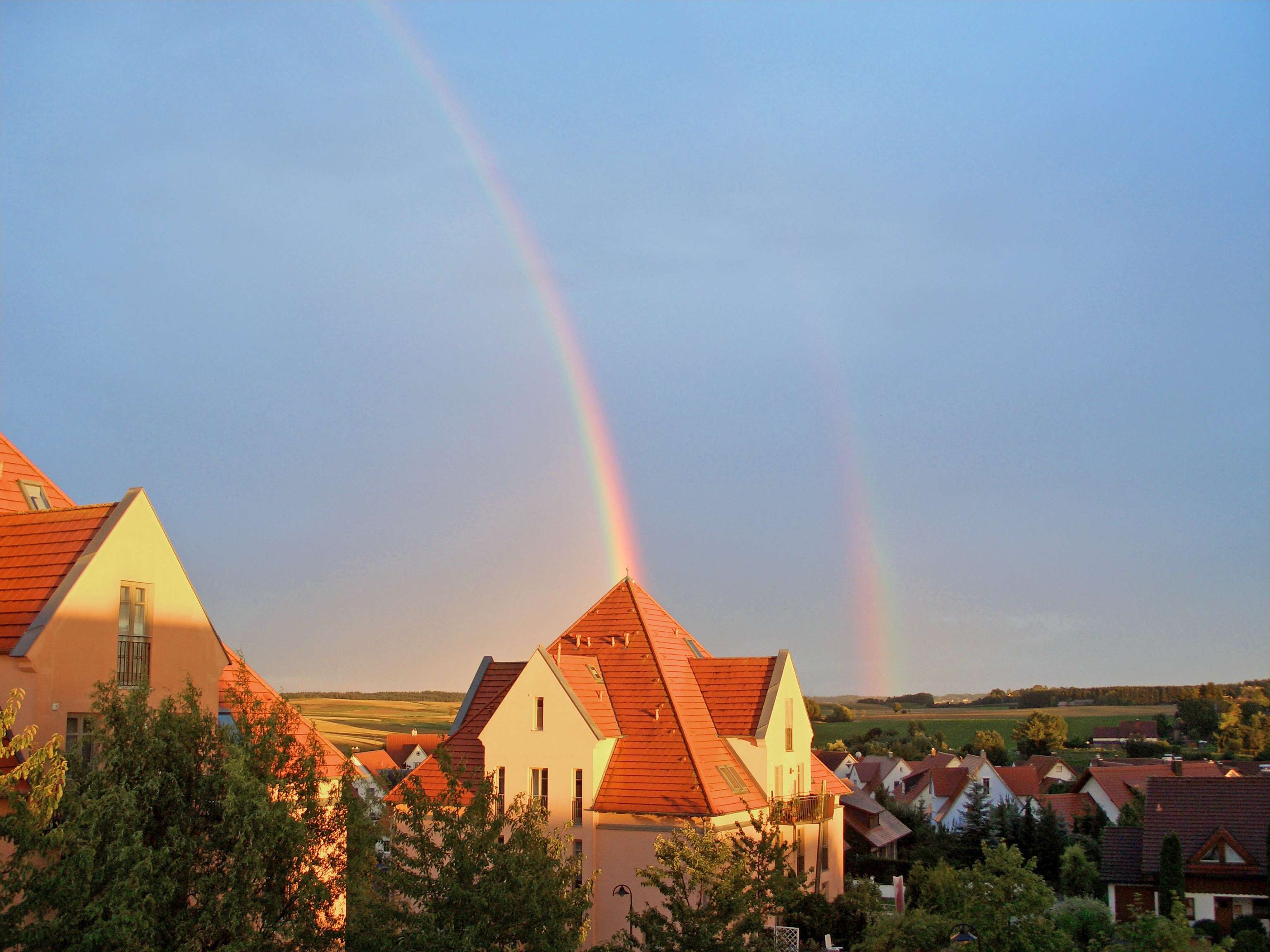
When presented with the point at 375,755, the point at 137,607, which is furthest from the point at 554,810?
the point at 375,755

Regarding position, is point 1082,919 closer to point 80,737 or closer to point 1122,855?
point 1122,855

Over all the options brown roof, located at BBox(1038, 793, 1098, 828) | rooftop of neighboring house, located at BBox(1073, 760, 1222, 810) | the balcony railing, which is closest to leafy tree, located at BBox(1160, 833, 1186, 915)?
the balcony railing

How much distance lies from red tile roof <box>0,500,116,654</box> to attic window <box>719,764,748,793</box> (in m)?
24.6

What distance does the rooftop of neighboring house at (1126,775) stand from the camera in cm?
9512

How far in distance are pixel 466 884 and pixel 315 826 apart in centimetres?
320

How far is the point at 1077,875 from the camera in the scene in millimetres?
67125

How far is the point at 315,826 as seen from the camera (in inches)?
705

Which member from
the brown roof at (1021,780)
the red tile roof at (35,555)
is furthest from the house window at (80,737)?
the brown roof at (1021,780)

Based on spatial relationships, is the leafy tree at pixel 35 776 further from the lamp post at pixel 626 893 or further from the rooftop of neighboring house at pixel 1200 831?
the rooftop of neighboring house at pixel 1200 831

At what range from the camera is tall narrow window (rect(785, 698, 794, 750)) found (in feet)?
147

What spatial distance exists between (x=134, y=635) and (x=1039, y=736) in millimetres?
171504

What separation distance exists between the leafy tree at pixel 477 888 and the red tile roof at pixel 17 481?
13.2m

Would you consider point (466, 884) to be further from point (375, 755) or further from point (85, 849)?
point (375, 755)

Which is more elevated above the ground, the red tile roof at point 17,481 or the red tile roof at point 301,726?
the red tile roof at point 17,481
